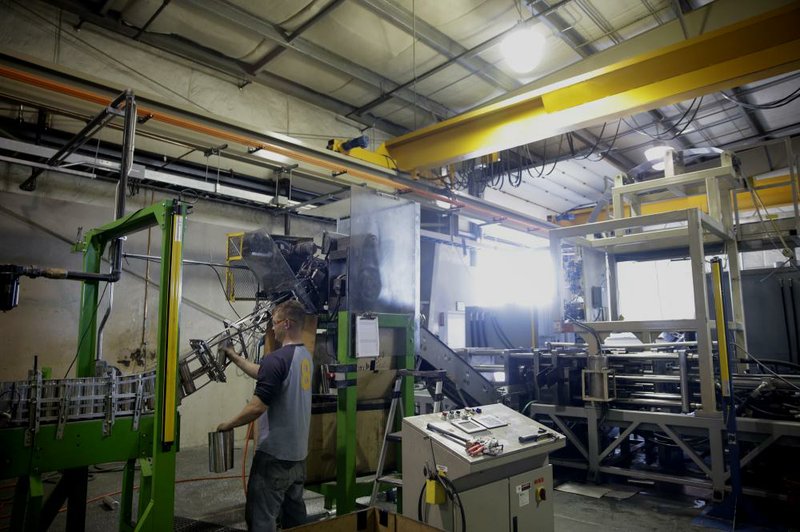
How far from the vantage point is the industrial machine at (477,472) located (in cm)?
240

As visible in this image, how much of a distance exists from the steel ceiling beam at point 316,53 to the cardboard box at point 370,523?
15.0 feet

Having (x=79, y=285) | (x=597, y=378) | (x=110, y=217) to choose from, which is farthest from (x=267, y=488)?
(x=110, y=217)

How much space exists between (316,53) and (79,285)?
3.53 m

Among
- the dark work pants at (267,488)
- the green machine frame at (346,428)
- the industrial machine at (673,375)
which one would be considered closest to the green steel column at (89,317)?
the dark work pants at (267,488)

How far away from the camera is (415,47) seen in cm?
551

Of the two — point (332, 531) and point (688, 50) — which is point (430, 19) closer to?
point (688, 50)

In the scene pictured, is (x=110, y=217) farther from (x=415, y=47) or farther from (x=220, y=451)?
(x=415, y=47)

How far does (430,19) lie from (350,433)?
13.3 feet

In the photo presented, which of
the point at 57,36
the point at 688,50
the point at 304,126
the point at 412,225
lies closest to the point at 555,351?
the point at 412,225

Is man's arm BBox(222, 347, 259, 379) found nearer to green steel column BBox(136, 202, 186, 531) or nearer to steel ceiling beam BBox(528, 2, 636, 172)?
green steel column BBox(136, 202, 186, 531)

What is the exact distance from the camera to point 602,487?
435 cm

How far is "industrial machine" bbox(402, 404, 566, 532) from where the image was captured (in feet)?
7.88

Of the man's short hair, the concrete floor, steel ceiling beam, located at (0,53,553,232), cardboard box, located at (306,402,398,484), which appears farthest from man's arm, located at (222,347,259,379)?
steel ceiling beam, located at (0,53,553,232)

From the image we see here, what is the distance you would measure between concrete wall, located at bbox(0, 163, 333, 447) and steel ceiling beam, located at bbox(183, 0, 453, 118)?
87.8 inches
